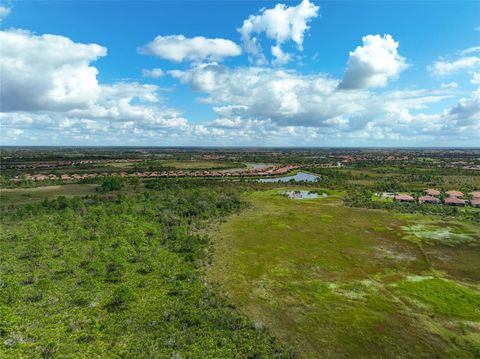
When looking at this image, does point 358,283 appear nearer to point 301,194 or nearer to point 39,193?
point 301,194

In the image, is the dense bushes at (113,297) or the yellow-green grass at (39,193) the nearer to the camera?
the dense bushes at (113,297)

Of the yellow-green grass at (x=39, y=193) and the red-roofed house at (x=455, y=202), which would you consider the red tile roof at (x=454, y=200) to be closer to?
the red-roofed house at (x=455, y=202)

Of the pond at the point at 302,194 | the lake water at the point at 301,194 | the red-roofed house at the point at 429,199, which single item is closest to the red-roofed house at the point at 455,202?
the red-roofed house at the point at 429,199

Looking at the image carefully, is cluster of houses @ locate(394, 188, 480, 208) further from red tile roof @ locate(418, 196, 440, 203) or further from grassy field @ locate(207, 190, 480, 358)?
grassy field @ locate(207, 190, 480, 358)

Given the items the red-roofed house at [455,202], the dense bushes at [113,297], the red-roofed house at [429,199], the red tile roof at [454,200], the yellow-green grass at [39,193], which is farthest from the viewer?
the red-roofed house at [429,199]

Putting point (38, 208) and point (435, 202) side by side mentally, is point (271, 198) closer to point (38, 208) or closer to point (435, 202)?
point (435, 202)

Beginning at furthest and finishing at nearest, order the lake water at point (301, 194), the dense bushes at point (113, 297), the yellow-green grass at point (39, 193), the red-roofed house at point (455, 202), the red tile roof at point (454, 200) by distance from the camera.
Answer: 1. the lake water at point (301, 194)
2. the red tile roof at point (454, 200)
3. the yellow-green grass at point (39, 193)
4. the red-roofed house at point (455, 202)
5. the dense bushes at point (113, 297)

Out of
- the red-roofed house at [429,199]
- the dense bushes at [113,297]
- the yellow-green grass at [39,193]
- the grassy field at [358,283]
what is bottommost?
the grassy field at [358,283]
